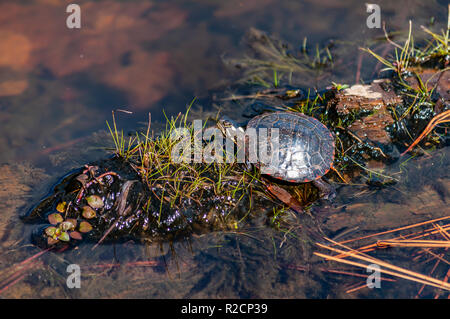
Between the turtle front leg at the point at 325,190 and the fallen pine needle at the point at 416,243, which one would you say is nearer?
the fallen pine needle at the point at 416,243

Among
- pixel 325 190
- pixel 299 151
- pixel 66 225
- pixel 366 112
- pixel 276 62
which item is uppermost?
pixel 276 62

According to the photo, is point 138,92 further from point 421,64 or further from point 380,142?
point 421,64

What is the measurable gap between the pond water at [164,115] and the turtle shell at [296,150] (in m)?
0.43

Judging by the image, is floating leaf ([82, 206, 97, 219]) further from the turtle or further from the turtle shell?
the turtle shell

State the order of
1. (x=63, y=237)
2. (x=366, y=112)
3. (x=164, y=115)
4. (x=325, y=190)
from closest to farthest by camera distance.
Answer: (x=63, y=237) < (x=325, y=190) < (x=366, y=112) < (x=164, y=115)

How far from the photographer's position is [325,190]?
11.7 feet

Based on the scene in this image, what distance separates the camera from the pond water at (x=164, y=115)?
2.93 metres

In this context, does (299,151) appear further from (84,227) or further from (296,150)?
(84,227)

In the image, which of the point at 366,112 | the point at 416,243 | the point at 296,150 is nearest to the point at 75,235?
the point at 296,150

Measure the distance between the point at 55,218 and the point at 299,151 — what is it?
2.64 metres

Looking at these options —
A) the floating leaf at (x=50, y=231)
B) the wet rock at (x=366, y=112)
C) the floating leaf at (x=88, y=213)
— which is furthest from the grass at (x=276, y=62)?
the floating leaf at (x=50, y=231)

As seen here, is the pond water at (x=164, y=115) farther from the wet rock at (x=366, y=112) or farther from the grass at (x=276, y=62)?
the wet rock at (x=366, y=112)

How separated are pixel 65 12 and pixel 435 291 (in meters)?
6.15
